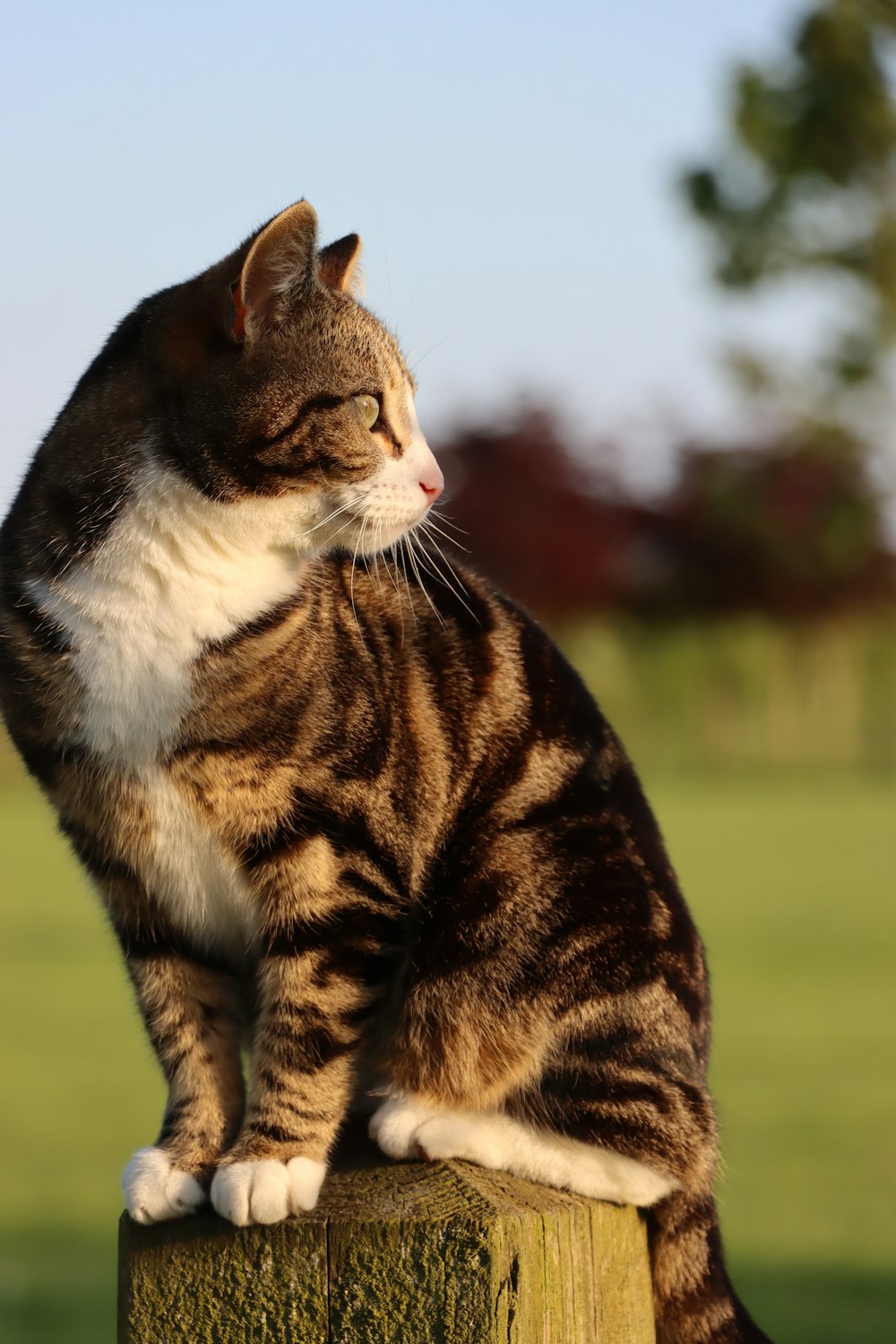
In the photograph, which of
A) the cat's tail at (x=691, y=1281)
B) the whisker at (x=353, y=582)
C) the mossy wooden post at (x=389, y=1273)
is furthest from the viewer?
the whisker at (x=353, y=582)

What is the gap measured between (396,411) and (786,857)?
35.6 feet

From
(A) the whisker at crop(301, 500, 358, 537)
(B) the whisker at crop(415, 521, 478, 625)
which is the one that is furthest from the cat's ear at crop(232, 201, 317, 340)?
(B) the whisker at crop(415, 521, 478, 625)

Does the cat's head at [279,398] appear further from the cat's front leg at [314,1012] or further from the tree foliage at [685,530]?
the tree foliage at [685,530]

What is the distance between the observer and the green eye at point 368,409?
1900 mm

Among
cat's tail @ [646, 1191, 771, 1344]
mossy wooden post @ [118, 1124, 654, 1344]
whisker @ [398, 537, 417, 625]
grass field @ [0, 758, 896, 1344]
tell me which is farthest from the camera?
grass field @ [0, 758, 896, 1344]

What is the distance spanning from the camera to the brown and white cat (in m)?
1.78

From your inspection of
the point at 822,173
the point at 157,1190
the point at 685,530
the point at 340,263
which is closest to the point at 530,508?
the point at 685,530

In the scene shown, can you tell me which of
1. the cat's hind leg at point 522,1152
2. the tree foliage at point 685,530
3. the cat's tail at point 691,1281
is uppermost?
the cat's hind leg at point 522,1152

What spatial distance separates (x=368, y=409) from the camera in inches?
75.1

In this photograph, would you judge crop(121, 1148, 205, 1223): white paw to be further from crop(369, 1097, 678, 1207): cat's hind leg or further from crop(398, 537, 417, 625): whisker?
crop(398, 537, 417, 625): whisker

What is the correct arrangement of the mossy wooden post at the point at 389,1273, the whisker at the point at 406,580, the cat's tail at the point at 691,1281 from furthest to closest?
1. the whisker at the point at 406,580
2. the cat's tail at the point at 691,1281
3. the mossy wooden post at the point at 389,1273

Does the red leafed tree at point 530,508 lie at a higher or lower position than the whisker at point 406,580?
lower

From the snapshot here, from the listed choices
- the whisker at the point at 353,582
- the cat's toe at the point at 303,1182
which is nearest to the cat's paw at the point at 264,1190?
the cat's toe at the point at 303,1182

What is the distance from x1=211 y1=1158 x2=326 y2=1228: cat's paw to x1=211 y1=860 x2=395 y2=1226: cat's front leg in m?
0.09
